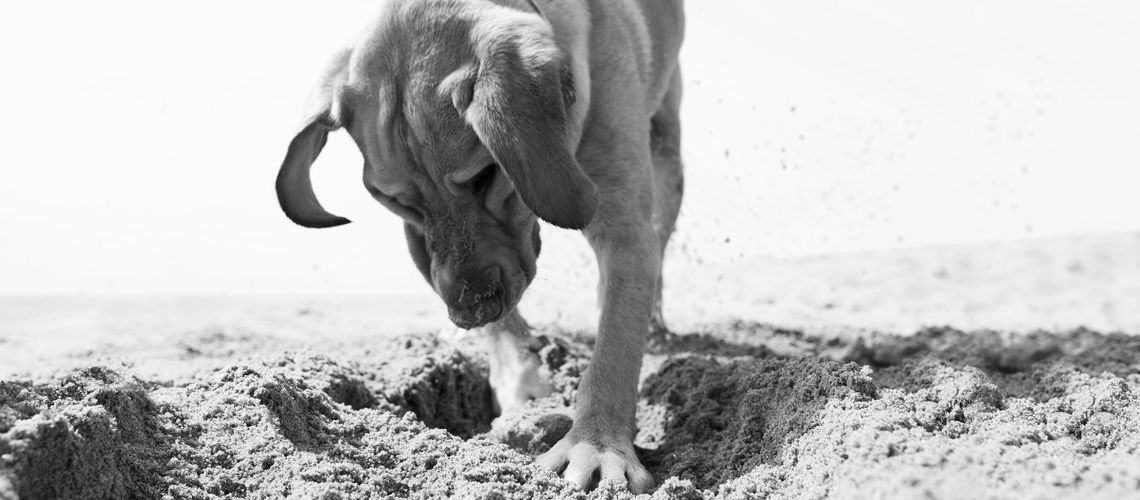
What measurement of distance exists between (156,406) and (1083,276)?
294 inches

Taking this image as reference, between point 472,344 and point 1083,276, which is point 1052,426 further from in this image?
point 1083,276

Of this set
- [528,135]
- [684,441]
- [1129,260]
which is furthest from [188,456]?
[1129,260]

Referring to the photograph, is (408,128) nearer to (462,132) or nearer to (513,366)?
(462,132)

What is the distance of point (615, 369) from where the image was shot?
13.2ft

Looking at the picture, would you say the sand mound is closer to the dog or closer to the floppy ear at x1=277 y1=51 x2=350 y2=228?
the dog

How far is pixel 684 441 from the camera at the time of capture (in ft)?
13.2

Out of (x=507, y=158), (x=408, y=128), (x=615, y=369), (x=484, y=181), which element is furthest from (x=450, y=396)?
(x=507, y=158)

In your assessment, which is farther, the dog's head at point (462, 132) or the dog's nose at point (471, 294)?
the dog's nose at point (471, 294)

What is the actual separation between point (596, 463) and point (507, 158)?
109 cm

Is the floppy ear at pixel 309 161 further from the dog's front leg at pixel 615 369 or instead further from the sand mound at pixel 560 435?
the dog's front leg at pixel 615 369

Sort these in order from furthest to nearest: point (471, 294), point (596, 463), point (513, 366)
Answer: point (513, 366)
point (471, 294)
point (596, 463)

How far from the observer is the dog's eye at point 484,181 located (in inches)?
148

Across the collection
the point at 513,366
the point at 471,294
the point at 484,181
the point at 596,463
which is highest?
the point at 484,181

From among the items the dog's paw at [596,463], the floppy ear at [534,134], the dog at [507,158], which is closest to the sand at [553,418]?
the dog's paw at [596,463]
